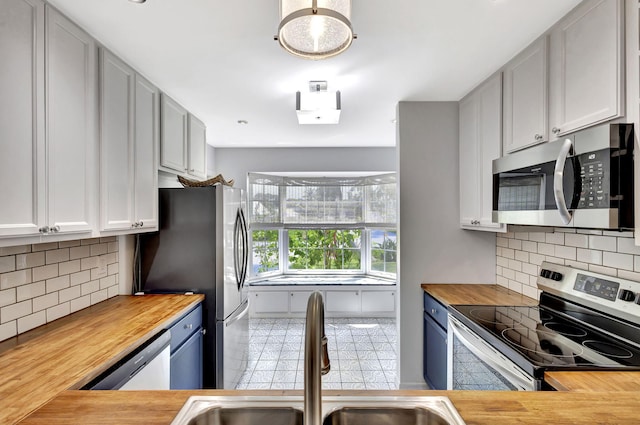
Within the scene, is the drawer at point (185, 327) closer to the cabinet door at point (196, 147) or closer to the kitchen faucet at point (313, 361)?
the cabinet door at point (196, 147)

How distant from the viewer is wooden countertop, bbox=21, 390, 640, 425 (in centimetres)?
83

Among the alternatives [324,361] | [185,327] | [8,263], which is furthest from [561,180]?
[8,263]

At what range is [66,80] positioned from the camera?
1550 mm

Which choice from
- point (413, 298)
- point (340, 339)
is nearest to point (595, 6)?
point (413, 298)

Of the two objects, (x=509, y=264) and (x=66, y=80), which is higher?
(x=66, y=80)

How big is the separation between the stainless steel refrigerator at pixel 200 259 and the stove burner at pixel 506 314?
5.74 ft

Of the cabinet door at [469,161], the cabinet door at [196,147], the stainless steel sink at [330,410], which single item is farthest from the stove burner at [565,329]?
the cabinet door at [196,147]

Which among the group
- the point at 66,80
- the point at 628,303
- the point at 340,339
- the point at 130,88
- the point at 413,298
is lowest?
the point at 340,339

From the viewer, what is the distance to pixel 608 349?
1.41 metres

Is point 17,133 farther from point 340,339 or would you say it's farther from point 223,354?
point 340,339

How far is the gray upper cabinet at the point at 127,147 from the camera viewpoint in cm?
183

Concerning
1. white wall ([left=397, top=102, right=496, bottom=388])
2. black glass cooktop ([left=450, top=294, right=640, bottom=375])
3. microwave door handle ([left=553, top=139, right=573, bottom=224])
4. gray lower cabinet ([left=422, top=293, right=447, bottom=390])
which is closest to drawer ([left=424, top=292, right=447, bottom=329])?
gray lower cabinet ([left=422, top=293, right=447, bottom=390])

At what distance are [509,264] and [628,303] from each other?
1.04 m

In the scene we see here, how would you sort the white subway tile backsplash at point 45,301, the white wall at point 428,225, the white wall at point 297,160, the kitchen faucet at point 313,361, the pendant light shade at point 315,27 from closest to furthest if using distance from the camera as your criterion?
the kitchen faucet at point 313,361 < the pendant light shade at point 315,27 < the white subway tile backsplash at point 45,301 < the white wall at point 428,225 < the white wall at point 297,160
